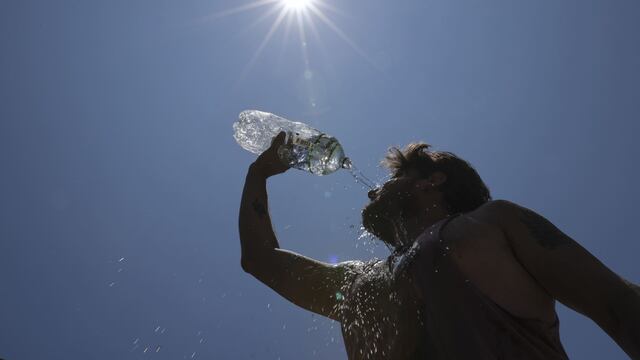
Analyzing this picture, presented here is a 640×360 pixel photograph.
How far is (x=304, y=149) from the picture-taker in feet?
17.1

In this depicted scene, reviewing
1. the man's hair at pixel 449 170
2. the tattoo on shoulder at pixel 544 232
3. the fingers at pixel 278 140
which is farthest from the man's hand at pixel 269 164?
the tattoo on shoulder at pixel 544 232

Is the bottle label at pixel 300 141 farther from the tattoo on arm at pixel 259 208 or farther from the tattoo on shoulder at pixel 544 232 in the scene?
the tattoo on shoulder at pixel 544 232

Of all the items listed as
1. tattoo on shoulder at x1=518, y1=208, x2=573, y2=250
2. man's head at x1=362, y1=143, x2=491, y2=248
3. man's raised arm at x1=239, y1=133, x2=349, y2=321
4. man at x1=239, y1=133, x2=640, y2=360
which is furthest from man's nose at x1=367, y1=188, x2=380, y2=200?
tattoo on shoulder at x1=518, y1=208, x2=573, y2=250

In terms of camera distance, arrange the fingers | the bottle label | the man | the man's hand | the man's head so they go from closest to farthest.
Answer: the man < the man's head < the man's hand < the fingers < the bottle label

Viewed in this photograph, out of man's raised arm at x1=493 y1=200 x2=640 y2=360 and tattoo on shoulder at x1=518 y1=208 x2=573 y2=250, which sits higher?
tattoo on shoulder at x1=518 y1=208 x2=573 y2=250

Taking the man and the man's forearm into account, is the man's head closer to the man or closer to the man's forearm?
the man

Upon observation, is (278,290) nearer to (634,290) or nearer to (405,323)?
(405,323)

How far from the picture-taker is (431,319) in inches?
80.7

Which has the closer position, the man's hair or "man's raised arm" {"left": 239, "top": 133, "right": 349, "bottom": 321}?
"man's raised arm" {"left": 239, "top": 133, "right": 349, "bottom": 321}

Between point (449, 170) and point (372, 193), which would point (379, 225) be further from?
point (449, 170)

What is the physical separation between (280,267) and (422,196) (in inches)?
41.6

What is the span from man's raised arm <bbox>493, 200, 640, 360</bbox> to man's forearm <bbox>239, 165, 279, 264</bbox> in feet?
A: 5.38

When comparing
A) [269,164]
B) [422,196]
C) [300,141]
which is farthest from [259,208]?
[300,141]

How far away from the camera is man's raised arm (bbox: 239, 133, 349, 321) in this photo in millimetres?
2973
